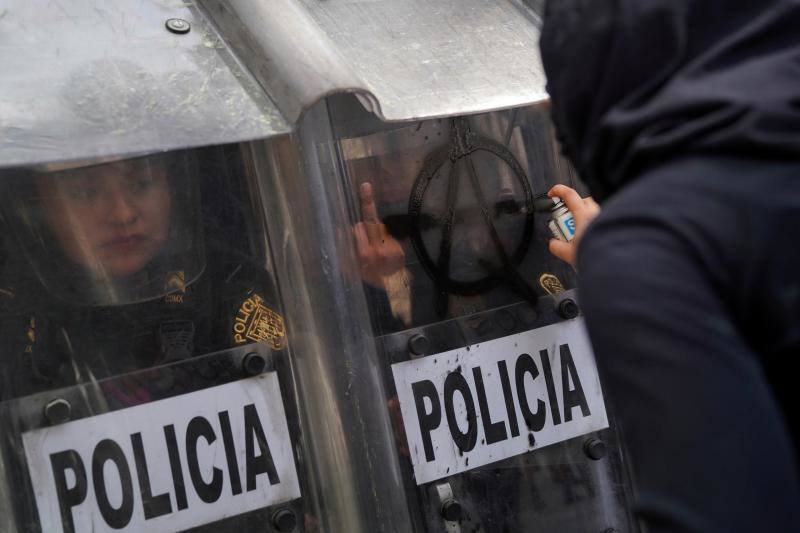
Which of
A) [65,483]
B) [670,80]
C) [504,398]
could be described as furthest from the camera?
[504,398]

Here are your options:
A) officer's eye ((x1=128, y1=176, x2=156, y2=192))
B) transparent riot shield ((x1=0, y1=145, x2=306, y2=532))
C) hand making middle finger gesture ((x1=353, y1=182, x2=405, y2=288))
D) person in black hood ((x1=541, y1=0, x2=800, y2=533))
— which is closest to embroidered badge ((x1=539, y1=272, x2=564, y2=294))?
hand making middle finger gesture ((x1=353, y1=182, x2=405, y2=288))

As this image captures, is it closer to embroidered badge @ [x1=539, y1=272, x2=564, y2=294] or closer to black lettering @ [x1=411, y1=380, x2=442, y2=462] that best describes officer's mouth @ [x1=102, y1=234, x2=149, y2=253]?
black lettering @ [x1=411, y1=380, x2=442, y2=462]

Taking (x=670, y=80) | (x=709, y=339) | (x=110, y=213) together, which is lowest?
(x=709, y=339)

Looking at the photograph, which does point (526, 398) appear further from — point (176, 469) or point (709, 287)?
point (709, 287)

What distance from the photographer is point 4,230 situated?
2.17 metres

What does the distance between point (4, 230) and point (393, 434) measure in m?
1.13

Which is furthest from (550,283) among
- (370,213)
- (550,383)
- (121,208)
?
(121,208)

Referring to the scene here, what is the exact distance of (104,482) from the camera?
7.18 ft

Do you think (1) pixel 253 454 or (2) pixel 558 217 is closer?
(1) pixel 253 454

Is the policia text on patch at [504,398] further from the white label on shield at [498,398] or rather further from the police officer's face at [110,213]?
the police officer's face at [110,213]

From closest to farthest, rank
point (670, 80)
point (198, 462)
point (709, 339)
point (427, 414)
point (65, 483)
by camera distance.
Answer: point (709, 339) < point (670, 80) < point (65, 483) < point (198, 462) < point (427, 414)

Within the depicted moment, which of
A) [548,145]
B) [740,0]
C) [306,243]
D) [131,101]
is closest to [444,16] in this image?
[548,145]

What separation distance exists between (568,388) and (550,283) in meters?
0.32

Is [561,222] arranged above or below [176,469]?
above
